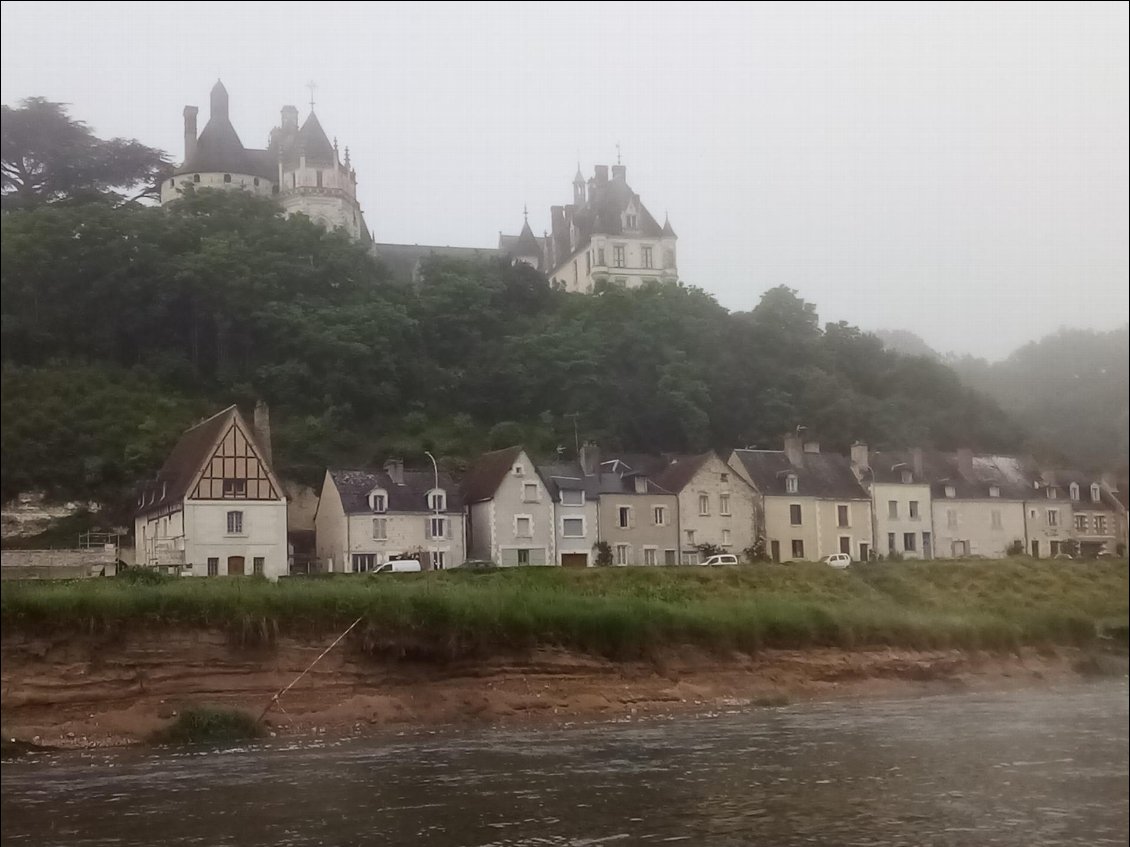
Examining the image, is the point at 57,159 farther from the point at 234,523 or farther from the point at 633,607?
the point at 633,607

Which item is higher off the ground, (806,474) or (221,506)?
(806,474)

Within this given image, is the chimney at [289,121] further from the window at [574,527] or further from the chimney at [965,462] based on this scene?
the chimney at [965,462]

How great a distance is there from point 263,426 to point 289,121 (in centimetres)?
842

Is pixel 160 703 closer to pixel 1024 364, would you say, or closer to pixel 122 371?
pixel 122 371

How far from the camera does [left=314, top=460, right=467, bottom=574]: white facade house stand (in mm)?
15414

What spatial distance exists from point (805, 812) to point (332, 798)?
3.36m

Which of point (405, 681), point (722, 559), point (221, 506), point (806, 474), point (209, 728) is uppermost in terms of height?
point (806, 474)

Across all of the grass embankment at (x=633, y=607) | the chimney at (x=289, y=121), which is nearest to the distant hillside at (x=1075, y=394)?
the grass embankment at (x=633, y=607)

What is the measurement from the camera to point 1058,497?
11.3 meters

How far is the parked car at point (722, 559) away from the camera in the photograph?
58.1 feet

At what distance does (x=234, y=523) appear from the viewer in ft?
47.4

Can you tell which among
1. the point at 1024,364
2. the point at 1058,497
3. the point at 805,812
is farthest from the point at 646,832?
the point at 1058,497

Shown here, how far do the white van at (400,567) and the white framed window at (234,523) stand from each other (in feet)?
5.75

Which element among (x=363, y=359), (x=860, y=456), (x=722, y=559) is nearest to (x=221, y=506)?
(x=363, y=359)
